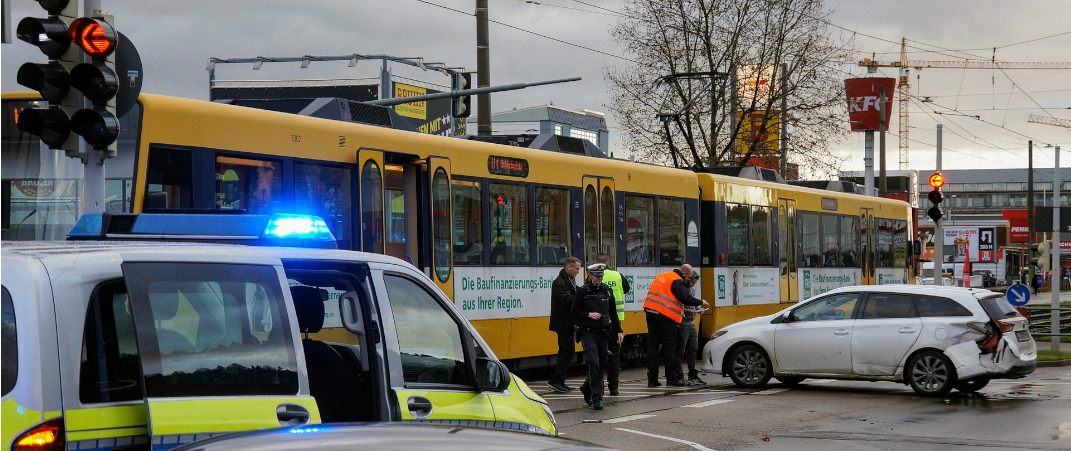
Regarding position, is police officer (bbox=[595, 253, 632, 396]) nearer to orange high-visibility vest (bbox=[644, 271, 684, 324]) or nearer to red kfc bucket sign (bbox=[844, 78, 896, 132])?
orange high-visibility vest (bbox=[644, 271, 684, 324])

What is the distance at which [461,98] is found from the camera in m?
26.5

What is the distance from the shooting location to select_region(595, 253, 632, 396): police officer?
51.0ft

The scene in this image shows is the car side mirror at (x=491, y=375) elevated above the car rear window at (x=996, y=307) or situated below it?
above

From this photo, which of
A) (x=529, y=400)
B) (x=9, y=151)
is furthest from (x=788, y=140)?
(x=529, y=400)

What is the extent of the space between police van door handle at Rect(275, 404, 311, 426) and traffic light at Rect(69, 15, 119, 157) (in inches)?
226

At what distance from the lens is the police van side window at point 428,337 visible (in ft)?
20.0

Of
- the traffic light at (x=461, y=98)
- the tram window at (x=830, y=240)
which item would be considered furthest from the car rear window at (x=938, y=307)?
the traffic light at (x=461, y=98)

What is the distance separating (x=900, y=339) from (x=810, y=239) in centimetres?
1023

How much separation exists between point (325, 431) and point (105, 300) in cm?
118

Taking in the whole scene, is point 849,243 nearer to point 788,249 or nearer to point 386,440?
point 788,249

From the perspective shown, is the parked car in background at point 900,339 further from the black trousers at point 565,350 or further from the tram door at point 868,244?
the tram door at point 868,244

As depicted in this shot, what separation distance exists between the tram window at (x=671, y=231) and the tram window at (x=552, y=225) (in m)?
3.13

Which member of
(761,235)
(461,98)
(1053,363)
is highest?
(461,98)

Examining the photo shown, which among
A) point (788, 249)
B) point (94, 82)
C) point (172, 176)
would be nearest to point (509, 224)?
point (172, 176)
